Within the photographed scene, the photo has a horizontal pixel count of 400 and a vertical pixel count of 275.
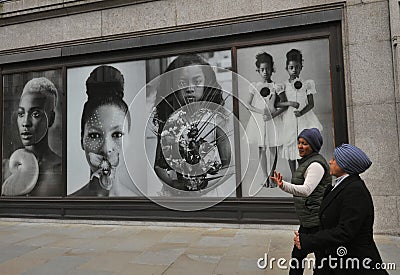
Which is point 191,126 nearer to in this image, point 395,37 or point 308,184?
point 395,37

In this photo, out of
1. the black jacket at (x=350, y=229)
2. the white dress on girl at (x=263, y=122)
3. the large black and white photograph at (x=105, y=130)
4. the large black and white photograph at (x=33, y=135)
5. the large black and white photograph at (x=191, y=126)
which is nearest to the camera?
the black jacket at (x=350, y=229)

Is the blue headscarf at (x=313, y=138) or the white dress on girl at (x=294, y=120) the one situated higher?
the white dress on girl at (x=294, y=120)

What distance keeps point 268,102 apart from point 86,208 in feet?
16.6

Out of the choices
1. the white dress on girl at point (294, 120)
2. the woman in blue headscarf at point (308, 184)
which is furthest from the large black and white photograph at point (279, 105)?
the woman in blue headscarf at point (308, 184)

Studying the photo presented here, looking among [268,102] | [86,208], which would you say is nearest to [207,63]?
[268,102]

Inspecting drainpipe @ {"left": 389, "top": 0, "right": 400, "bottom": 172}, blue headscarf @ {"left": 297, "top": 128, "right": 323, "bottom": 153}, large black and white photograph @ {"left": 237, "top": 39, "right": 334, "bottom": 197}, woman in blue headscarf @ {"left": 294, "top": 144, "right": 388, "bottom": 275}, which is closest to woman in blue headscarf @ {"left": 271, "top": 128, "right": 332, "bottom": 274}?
blue headscarf @ {"left": 297, "top": 128, "right": 323, "bottom": 153}

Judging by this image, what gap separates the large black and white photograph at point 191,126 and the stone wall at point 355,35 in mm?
979

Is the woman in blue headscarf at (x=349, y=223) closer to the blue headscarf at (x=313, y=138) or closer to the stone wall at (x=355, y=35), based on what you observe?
the blue headscarf at (x=313, y=138)

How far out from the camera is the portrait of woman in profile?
820 cm

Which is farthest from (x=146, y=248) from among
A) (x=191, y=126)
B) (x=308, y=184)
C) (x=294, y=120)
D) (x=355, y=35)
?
(x=355, y=35)

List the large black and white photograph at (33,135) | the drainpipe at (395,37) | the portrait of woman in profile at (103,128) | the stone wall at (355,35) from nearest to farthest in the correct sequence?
1. the drainpipe at (395,37)
2. the stone wall at (355,35)
3. the portrait of woman in profile at (103,128)
4. the large black and white photograph at (33,135)

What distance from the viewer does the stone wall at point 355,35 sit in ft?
21.7

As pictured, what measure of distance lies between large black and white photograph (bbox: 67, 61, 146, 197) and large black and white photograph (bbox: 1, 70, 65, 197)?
388mm

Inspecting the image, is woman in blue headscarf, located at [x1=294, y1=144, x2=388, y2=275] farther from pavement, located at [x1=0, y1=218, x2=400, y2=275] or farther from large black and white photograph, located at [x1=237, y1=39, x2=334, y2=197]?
large black and white photograph, located at [x1=237, y1=39, x2=334, y2=197]
